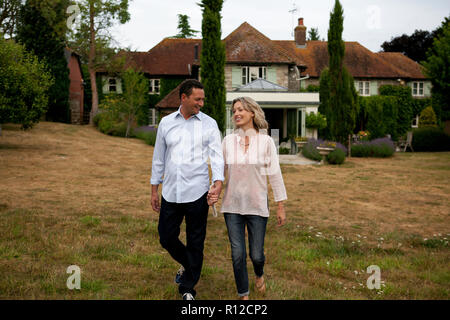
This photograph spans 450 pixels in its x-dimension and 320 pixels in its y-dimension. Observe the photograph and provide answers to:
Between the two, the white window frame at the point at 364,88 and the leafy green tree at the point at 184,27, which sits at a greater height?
the leafy green tree at the point at 184,27

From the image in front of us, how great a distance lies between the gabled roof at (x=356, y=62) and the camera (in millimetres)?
33781

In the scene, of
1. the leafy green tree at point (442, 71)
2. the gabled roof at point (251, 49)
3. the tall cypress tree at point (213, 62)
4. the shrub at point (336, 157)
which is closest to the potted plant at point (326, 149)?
the shrub at point (336, 157)

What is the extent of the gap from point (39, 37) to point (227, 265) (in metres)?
28.0

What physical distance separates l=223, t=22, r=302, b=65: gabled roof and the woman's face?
23685mm

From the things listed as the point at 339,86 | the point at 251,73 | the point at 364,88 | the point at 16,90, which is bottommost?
the point at 16,90

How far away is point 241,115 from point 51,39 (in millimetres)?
28659

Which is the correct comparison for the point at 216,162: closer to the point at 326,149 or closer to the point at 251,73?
the point at 326,149

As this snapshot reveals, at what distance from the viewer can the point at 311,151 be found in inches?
747

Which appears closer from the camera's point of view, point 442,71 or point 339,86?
point 339,86

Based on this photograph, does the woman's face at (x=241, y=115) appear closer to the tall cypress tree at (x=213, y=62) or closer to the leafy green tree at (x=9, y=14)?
the tall cypress tree at (x=213, y=62)

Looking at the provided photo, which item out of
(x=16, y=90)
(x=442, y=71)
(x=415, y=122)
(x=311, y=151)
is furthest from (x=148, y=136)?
(x=415, y=122)

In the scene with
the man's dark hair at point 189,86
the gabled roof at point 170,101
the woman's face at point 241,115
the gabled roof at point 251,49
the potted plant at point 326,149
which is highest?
the gabled roof at point 251,49

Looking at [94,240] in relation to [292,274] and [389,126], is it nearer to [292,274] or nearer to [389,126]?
[292,274]
